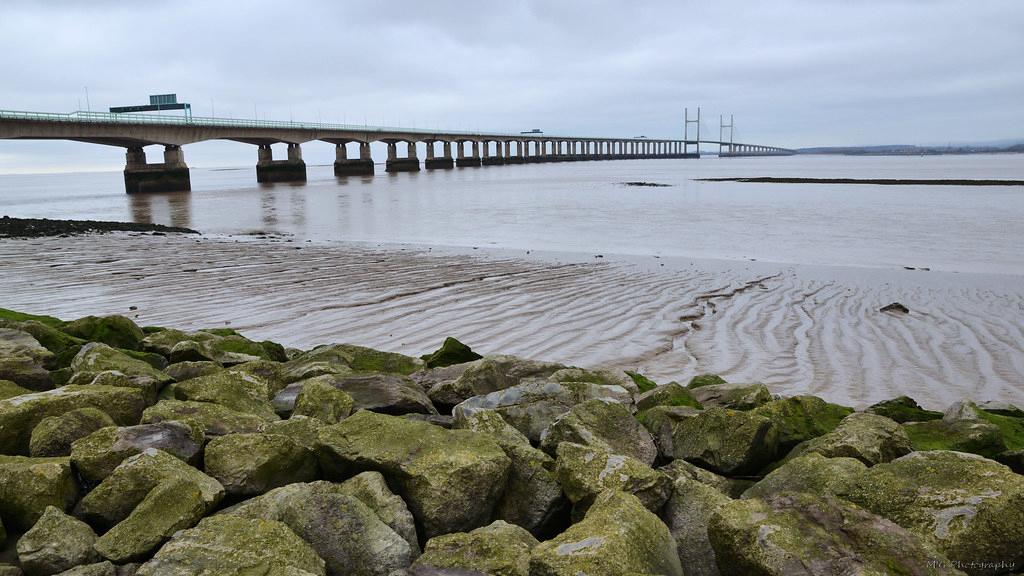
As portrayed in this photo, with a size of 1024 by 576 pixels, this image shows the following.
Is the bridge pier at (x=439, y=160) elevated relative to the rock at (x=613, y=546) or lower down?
elevated

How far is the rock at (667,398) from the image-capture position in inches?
206

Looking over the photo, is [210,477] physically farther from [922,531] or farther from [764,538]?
[922,531]

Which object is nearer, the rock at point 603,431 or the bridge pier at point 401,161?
the rock at point 603,431

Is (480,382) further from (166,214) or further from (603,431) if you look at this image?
(166,214)

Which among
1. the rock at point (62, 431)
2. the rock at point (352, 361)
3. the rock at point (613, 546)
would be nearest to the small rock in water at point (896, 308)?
the rock at point (352, 361)

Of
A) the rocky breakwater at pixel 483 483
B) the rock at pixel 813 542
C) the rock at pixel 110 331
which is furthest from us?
the rock at pixel 110 331

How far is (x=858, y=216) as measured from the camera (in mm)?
29875

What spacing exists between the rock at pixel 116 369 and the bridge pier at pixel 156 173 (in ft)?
219

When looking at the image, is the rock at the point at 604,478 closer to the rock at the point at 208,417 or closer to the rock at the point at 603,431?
the rock at the point at 603,431

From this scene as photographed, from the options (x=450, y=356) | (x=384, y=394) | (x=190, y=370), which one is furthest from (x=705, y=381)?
(x=190, y=370)

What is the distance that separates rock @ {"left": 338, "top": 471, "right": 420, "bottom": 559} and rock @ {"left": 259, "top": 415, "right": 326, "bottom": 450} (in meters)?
0.46

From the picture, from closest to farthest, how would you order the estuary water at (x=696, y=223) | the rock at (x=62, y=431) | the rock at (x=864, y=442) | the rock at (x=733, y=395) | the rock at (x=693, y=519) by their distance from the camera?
the rock at (x=693, y=519)
the rock at (x=864, y=442)
the rock at (x=62, y=431)
the rock at (x=733, y=395)
the estuary water at (x=696, y=223)

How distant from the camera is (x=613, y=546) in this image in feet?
9.73

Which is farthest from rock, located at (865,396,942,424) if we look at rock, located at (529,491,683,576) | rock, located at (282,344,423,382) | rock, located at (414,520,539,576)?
rock, located at (282,344,423,382)
